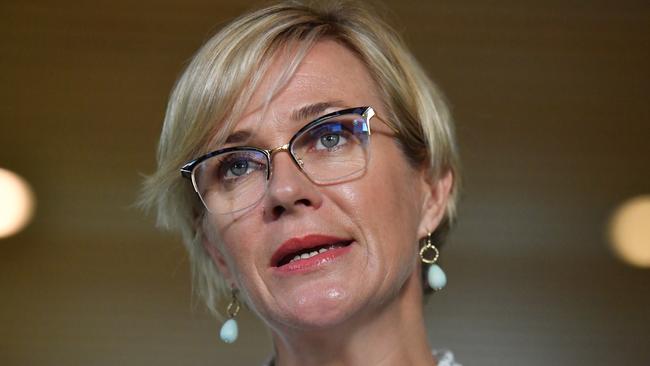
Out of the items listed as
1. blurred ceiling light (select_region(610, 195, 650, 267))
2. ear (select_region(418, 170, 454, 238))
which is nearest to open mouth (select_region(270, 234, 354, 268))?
ear (select_region(418, 170, 454, 238))

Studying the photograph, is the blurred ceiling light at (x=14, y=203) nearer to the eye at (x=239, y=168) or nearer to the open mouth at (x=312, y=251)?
the eye at (x=239, y=168)

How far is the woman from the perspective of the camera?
1.43 meters

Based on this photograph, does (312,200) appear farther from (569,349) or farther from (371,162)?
(569,349)

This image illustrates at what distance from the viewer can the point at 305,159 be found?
1465 millimetres

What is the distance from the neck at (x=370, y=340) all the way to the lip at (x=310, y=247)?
0.13m

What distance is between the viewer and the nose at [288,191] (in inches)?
55.2

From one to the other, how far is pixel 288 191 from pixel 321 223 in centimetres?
8

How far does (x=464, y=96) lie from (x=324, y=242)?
1.15 meters

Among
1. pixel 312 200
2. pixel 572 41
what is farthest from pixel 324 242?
pixel 572 41

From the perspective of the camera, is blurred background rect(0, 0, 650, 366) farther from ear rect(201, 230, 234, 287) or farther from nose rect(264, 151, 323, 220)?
nose rect(264, 151, 323, 220)

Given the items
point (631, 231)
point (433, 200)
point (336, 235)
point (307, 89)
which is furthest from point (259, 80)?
point (631, 231)

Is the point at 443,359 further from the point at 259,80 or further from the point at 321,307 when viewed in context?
the point at 259,80

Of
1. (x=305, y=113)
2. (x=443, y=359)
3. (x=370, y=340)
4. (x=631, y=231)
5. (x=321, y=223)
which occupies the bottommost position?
(x=631, y=231)

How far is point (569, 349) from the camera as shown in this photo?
2.34m
